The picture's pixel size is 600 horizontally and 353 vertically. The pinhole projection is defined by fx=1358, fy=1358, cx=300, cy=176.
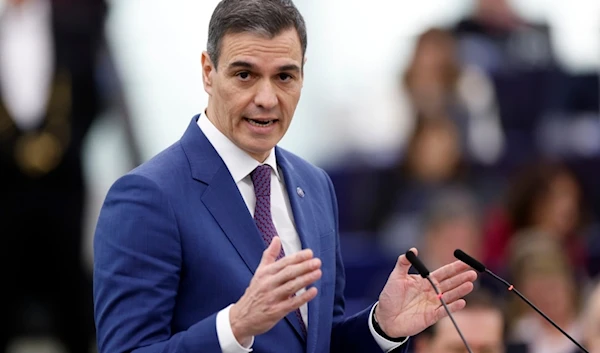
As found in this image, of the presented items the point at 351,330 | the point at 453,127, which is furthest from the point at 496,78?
the point at 351,330

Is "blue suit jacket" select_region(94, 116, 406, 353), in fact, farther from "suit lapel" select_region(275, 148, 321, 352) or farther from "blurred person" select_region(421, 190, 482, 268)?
"blurred person" select_region(421, 190, 482, 268)

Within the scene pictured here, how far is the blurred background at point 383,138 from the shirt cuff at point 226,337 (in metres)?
2.34

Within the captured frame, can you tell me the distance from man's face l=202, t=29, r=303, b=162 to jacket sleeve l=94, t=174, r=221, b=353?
295mm

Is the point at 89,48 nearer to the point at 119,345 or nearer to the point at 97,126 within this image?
the point at 97,126

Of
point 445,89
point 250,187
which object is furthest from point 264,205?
point 445,89

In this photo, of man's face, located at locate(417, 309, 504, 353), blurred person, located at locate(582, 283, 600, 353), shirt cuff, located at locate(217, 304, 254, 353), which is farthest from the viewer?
blurred person, located at locate(582, 283, 600, 353)

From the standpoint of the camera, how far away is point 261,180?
11.4 ft

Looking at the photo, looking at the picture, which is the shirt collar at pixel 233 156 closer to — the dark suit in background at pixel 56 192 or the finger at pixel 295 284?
the finger at pixel 295 284

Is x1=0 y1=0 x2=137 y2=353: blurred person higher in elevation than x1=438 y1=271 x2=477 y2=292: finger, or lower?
lower

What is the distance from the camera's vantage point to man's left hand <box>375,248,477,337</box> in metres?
3.39

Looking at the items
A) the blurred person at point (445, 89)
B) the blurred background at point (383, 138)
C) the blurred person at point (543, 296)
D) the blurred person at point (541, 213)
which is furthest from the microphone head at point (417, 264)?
the blurred person at point (445, 89)

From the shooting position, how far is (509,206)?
715 cm

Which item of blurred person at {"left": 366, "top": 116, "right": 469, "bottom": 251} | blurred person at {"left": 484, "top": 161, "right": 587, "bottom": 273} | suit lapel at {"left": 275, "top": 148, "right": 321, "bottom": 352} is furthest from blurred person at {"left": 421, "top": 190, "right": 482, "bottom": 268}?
suit lapel at {"left": 275, "top": 148, "right": 321, "bottom": 352}

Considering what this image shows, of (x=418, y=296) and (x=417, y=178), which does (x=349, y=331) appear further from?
(x=417, y=178)
